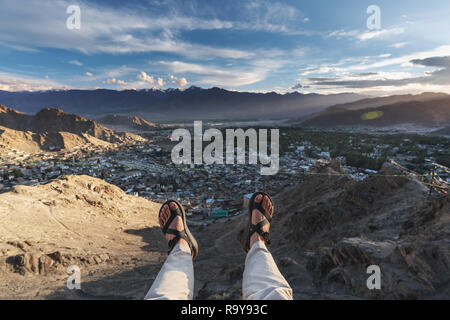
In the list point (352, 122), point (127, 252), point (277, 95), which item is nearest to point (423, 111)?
point (352, 122)

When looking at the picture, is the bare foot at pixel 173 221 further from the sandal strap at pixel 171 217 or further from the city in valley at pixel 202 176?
the city in valley at pixel 202 176

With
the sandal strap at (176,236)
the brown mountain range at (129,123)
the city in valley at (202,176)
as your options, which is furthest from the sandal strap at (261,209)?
the brown mountain range at (129,123)

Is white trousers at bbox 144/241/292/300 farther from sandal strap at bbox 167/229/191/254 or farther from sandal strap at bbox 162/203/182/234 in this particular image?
sandal strap at bbox 162/203/182/234

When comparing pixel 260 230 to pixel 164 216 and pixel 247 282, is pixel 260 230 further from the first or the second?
pixel 164 216

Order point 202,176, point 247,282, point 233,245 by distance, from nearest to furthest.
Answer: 1. point 247,282
2. point 233,245
3. point 202,176

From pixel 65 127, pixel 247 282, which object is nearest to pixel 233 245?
pixel 247 282

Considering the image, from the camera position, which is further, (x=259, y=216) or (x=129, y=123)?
(x=129, y=123)
